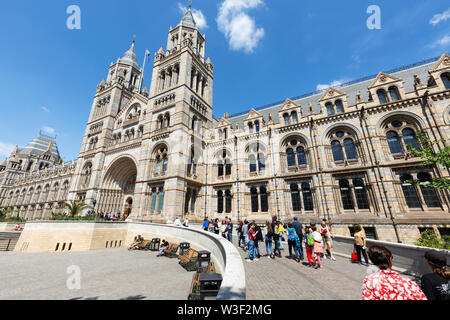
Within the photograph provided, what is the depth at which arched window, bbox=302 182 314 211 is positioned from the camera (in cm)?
1775

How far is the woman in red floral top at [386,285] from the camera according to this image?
2.11 metres

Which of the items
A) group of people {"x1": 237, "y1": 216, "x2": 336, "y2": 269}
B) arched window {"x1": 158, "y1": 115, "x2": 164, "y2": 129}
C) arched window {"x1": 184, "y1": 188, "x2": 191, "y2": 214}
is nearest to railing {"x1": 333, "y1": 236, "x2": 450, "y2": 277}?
group of people {"x1": 237, "y1": 216, "x2": 336, "y2": 269}

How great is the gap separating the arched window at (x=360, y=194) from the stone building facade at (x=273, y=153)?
3.5 inches

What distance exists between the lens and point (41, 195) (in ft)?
147

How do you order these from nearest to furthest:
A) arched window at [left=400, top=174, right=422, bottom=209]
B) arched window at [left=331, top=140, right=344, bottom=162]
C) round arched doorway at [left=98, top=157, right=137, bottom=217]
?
arched window at [left=400, top=174, right=422, bottom=209] < arched window at [left=331, top=140, right=344, bottom=162] < round arched doorway at [left=98, top=157, right=137, bottom=217]

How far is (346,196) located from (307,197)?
10.7 ft

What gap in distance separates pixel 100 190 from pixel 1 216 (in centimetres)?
1623

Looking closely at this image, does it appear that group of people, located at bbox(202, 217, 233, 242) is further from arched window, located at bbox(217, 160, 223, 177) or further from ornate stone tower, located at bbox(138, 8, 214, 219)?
arched window, located at bbox(217, 160, 223, 177)

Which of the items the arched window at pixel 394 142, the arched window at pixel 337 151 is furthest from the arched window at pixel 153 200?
the arched window at pixel 394 142

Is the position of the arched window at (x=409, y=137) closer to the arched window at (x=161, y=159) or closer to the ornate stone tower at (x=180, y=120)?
the ornate stone tower at (x=180, y=120)

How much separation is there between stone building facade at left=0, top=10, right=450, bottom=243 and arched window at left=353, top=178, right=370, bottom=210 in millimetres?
90

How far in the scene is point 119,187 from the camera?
28.1m
